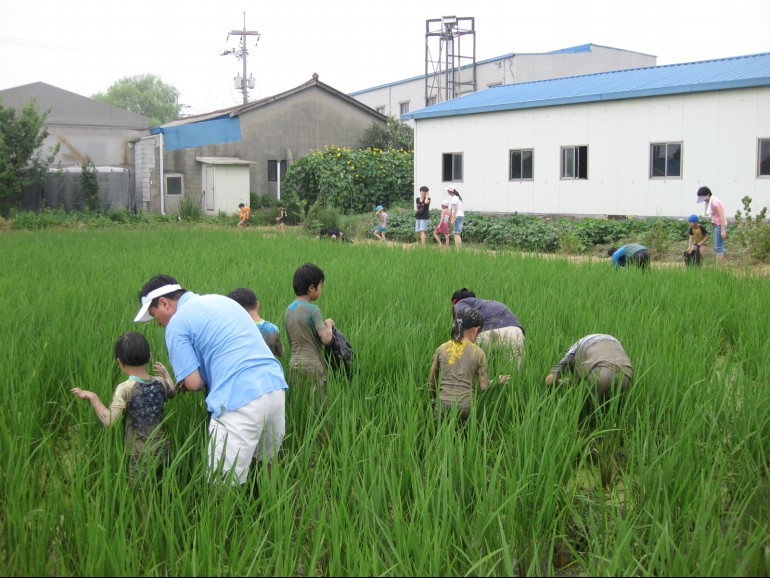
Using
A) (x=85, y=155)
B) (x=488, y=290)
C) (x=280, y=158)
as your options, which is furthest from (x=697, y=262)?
(x=85, y=155)

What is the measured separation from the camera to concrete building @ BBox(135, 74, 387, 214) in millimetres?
28219

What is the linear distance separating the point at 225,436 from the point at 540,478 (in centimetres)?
151

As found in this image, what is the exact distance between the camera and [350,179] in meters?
27.5

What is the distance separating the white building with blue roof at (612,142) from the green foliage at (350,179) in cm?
348

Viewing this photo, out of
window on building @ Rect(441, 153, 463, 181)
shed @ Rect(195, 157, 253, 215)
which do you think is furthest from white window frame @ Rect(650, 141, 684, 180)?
shed @ Rect(195, 157, 253, 215)

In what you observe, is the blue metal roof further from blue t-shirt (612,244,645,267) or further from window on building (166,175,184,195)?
window on building (166,175,184,195)

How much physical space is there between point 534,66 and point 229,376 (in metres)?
34.4

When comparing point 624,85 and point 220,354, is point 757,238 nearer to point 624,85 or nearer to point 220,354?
point 624,85

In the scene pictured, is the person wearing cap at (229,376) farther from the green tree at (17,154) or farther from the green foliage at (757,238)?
the green tree at (17,154)

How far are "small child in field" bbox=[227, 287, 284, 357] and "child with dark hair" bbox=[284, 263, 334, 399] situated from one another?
6.1 inches

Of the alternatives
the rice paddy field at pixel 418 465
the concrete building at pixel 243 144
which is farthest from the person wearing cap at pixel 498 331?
the concrete building at pixel 243 144

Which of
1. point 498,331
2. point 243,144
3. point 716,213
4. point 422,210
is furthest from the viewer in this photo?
point 243,144

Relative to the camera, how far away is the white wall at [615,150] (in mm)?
16953

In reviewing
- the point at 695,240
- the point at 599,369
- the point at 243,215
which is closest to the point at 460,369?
the point at 599,369
